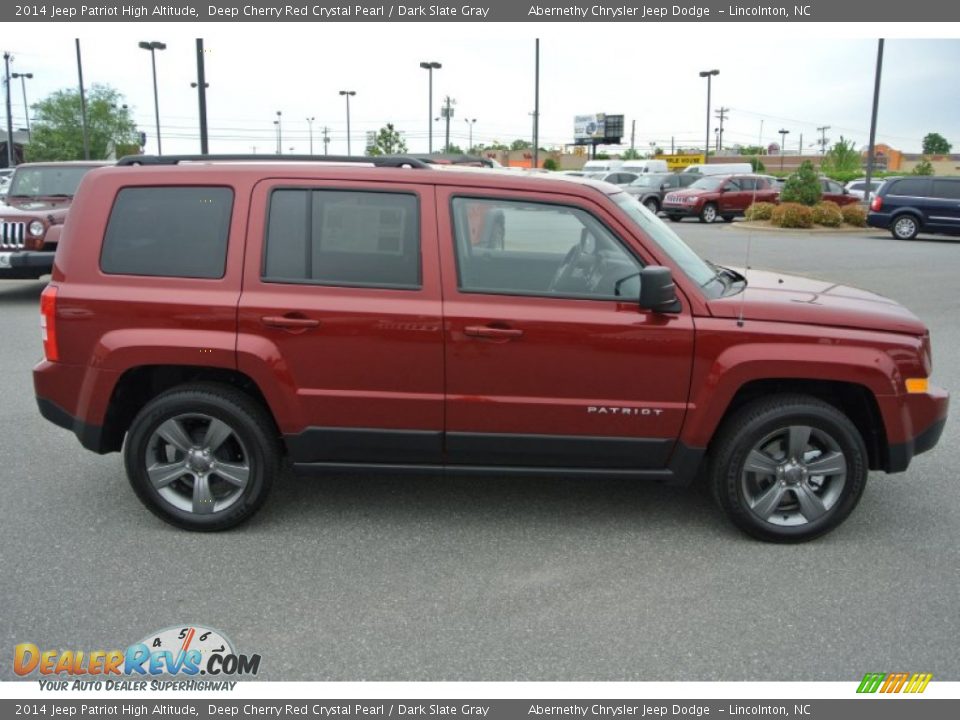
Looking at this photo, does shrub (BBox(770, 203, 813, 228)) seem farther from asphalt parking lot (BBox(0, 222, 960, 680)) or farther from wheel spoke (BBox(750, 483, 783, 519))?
wheel spoke (BBox(750, 483, 783, 519))

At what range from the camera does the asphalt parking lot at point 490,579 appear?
3.30m

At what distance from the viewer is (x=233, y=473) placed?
4.36 metres

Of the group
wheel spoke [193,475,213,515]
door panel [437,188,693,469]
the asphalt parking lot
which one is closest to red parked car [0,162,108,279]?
the asphalt parking lot

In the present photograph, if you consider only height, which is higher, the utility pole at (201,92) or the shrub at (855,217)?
the utility pole at (201,92)

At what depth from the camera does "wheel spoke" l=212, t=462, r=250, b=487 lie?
4.35m

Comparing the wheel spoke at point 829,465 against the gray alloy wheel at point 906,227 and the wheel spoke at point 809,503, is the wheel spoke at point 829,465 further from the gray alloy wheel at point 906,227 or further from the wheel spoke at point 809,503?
the gray alloy wheel at point 906,227

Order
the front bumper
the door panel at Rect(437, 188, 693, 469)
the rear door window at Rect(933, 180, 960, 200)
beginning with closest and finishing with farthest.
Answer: the door panel at Rect(437, 188, 693, 469), the front bumper, the rear door window at Rect(933, 180, 960, 200)

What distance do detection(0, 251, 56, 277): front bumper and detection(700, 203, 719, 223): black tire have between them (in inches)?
927

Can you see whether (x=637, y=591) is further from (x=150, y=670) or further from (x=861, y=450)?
(x=150, y=670)

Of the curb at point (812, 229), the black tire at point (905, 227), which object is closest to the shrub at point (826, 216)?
the curb at point (812, 229)

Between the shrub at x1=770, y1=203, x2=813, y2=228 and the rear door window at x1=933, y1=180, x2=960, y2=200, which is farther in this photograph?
the shrub at x1=770, y1=203, x2=813, y2=228

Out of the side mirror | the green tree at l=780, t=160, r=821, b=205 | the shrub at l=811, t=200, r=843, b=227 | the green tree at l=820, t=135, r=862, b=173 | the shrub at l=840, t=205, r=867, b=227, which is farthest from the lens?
the green tree at l=820, t=135, r=862, b=173

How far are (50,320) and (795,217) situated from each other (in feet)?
82.0

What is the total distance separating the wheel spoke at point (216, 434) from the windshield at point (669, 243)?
229 cm
